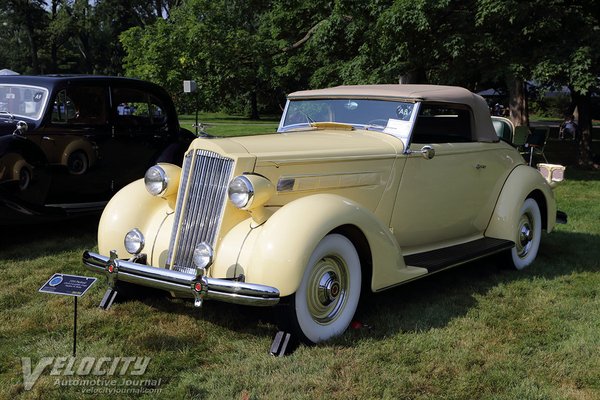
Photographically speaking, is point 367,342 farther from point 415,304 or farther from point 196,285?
point 196,285

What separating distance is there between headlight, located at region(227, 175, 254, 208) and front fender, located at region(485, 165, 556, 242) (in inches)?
117

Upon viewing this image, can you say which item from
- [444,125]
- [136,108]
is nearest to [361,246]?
[444,125]

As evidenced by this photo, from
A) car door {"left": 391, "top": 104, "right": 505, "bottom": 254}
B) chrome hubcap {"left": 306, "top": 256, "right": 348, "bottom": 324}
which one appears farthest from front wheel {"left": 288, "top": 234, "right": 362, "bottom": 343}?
car door {"left": 391, "top": 104, "right": 505, "bottom": 254}

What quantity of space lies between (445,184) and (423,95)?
30.9 inches

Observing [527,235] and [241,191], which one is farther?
[527,235]

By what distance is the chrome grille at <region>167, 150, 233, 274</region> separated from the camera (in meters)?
3.79

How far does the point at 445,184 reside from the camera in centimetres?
501

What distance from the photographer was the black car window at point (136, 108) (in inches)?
293

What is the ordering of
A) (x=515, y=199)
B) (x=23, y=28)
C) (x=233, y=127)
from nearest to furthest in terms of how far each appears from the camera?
(x=515, y=199) → (x=233, y=127) → (x=23, y=28)

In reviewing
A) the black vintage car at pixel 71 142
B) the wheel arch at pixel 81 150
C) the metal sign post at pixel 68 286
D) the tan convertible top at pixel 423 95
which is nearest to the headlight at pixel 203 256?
the metal sign post at pixel 68 286

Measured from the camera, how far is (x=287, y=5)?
13797 millimetres

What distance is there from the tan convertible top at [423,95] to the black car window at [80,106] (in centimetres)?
286

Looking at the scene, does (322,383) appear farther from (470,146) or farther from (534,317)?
(470,146)

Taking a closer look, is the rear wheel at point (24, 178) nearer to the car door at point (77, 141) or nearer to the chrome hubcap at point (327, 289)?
the car door at point (77, 141)
